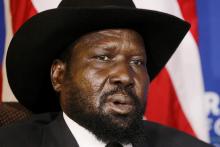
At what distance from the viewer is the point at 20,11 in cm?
204

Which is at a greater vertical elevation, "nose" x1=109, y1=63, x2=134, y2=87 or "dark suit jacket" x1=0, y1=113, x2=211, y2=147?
"nose" x1=109, y1=63, x2=134, y2=87

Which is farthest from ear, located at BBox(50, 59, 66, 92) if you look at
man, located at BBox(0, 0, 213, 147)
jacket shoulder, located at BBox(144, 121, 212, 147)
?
jacket shoulder, located at BBox(144, 121, 212, 147)

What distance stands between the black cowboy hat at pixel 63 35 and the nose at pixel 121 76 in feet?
0.40

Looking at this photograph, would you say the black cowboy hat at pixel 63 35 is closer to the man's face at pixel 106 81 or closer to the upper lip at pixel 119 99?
the man's face at pixel 106 81

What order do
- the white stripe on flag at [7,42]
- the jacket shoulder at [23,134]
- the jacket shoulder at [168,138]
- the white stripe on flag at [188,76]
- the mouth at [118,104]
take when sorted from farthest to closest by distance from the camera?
the white stripe on flag at [7,42]
the white stripe on flag at [188,76]
the jacket shoulder at [168,138]
the jacket shoulder at [23,134]
the mouth at [118,104]

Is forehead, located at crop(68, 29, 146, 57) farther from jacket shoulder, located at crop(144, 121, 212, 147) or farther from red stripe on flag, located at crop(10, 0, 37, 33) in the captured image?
red stripe on flag, located at crop(10, 0, 37, 33)

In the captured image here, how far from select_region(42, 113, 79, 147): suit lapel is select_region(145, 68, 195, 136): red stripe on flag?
2.20ft

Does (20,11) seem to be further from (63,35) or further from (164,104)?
(63,35)

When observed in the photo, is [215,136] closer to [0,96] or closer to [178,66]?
[178,66]

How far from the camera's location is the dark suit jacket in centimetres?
129

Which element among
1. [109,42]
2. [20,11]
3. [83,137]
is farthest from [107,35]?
[20,11]

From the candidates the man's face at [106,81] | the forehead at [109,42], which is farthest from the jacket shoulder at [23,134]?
the forehead at [109,42]

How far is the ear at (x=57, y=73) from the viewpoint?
4.37 feet

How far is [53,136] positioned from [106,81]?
0.23 m
